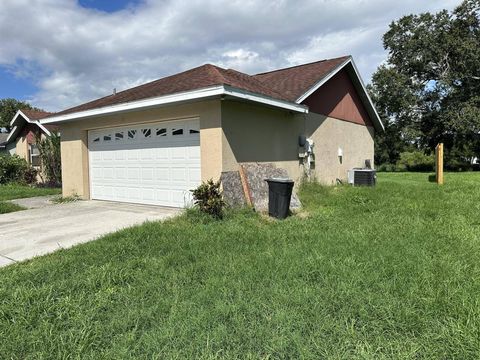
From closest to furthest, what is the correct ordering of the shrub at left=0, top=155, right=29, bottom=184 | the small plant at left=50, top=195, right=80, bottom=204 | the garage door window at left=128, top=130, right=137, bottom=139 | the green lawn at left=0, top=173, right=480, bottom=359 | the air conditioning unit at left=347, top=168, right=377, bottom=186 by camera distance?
the green lawn at left=0, top=173, right=480, bottom=359 → the garage door window at left=128, top=130, right=137, bottom=139 → the small plant at left=50, top=195, right=80, bottom=204 → the air conditioning unit at left=347, top=168, right=377, bottom=186 → the shrub at left=0, top=155, right=29, bottom=184

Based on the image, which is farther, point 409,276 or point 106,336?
point 409,276

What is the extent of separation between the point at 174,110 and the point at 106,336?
6265mm

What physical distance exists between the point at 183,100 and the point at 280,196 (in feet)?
9.91

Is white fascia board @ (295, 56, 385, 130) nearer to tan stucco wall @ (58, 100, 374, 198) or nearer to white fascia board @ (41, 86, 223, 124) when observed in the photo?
tan stucco wall @ (58, 100, 374, 198)

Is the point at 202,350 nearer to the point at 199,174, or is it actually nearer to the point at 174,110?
the point at 199,174

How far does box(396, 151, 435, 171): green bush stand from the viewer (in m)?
28.6

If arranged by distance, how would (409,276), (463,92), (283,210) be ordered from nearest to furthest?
(409,276) → (283,210) → (463,92)

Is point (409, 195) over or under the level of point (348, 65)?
under

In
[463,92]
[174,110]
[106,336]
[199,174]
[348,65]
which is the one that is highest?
[463,92]

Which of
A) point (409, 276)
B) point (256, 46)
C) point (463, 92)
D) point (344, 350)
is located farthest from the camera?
point (463, 92)

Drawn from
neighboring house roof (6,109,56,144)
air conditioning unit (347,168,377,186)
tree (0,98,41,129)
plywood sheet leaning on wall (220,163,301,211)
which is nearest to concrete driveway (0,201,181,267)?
plywood sheet leaning on wall (220,163,301,211)

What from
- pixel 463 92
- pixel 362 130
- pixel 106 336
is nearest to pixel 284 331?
pixel 106 336

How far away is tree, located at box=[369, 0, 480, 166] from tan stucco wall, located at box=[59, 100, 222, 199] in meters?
23.7

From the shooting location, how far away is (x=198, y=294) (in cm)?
326
